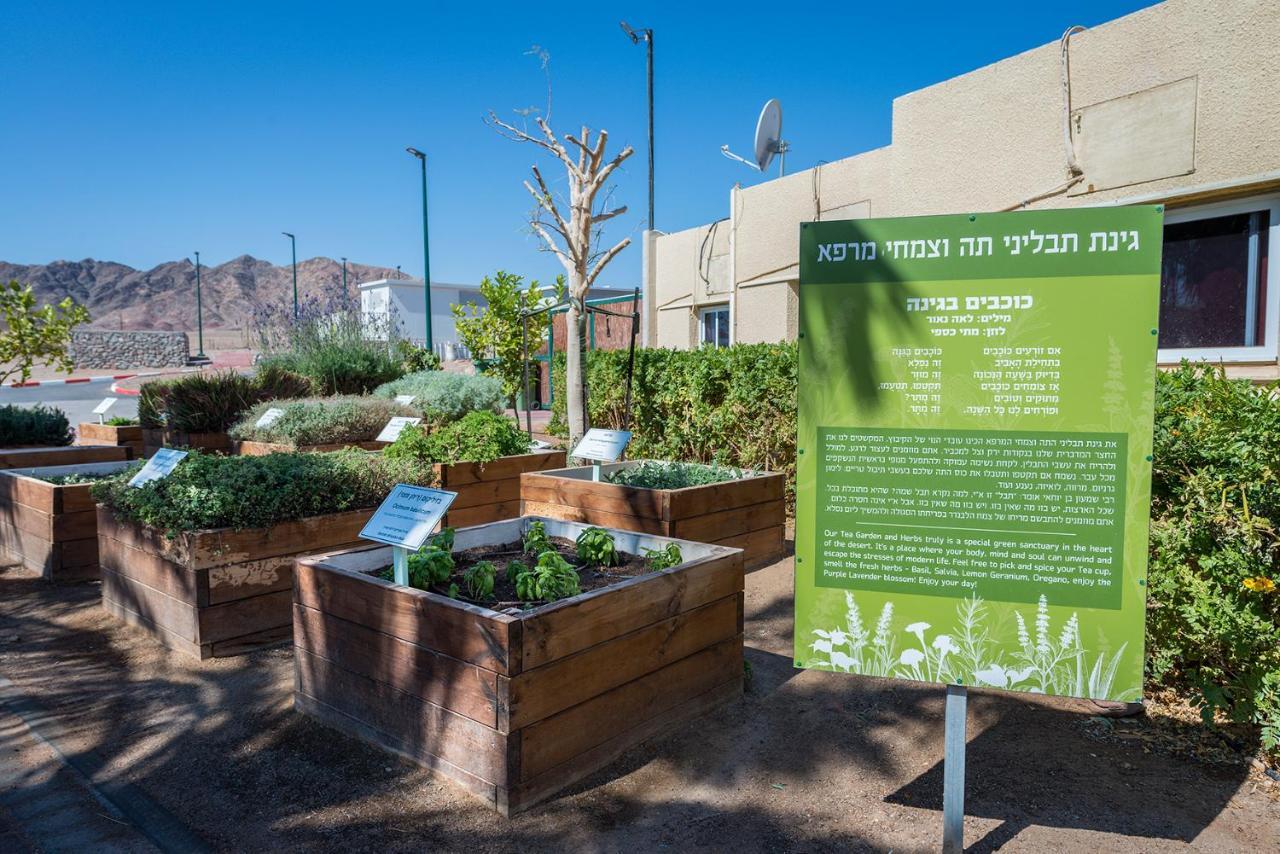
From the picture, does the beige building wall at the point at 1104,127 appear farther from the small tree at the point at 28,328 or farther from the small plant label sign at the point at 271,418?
the small tree at the point at 28,328

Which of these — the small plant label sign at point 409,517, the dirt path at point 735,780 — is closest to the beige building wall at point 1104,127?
the dirt path at point 735,780

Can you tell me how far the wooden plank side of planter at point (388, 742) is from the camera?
2.74 metres

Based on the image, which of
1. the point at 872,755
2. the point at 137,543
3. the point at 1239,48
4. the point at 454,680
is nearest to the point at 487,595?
the point at 454,680

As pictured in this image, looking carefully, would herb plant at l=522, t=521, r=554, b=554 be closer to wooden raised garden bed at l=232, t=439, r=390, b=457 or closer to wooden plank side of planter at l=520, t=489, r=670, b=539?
wooden plank side of planter at l=520, t=489, r=670, b=539

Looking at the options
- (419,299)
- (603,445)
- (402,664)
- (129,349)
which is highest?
(419,299)

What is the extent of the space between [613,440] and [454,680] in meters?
2.86

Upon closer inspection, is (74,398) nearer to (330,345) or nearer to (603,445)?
(330,345)

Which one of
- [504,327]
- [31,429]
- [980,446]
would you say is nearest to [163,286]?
[504,327]

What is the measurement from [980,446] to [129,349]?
64.1 m

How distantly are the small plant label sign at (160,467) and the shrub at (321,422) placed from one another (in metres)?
2.79

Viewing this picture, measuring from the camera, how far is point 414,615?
9.59 feet

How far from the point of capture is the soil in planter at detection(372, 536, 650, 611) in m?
3.24

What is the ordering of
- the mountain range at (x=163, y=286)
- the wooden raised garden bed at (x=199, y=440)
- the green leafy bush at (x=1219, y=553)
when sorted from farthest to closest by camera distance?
the mountain range at (x=163, y=286) < the wooden raised garden bed at (x=199, y=440) < the green leafy bush at (x=1219, y=553)

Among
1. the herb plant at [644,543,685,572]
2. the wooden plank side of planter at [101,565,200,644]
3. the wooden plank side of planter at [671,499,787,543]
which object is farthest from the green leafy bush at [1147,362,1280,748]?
the wooden plank side of planter at [101,565,200,644]
